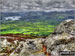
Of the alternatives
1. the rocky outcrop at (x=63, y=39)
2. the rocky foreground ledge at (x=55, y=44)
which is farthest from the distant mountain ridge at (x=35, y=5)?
the rocky outcrop at (x=63, y=39)

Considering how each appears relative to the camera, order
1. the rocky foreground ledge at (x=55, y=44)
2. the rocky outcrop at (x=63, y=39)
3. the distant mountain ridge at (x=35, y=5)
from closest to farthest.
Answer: the rocky outcrop at (x=63, y=39)
the rocky foreground ledge at (x=55, y=44)
the distant mountain ridge at (x=35, y=5)

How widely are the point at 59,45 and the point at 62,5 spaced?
79.0 meters

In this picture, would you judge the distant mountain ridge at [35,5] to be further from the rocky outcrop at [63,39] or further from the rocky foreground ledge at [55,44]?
the rocky outcrop at [63,39]

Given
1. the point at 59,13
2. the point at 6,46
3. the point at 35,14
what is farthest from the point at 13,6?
the point at 6,46

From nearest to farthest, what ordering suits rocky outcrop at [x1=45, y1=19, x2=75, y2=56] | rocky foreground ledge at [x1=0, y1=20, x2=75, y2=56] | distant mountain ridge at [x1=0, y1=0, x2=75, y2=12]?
1. rocky outcrop at [x1=45, y1=19, x2=75, y2=56]
2. rocky foreground ledge at [x1=0, y1=20, x2=75, y2=56]
3. distant mountain ridge at [x1=0, y1=0, x2=75, y2=12]

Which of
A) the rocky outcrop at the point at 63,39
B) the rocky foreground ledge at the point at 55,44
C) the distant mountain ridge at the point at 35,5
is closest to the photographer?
the rocky outcrop at the point at 63,39

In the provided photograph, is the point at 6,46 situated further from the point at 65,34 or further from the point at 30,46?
the point at 65,34

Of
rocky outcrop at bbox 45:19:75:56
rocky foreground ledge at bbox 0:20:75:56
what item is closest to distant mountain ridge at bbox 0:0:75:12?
rocky foreground ledge at bbox 0:20:75:56

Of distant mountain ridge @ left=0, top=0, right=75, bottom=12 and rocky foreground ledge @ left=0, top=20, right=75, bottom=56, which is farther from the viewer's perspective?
distant mountain ridge @ left=0, top=0, right=75, bottom=12

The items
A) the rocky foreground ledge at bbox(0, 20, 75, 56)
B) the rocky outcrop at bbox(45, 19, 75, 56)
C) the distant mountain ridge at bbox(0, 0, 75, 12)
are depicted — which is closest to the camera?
the rocky outcrop at bbox(45, 19, 75, 56)

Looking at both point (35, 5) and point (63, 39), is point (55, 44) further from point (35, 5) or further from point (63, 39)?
point (35, 5)

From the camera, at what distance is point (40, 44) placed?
2523 centimetres

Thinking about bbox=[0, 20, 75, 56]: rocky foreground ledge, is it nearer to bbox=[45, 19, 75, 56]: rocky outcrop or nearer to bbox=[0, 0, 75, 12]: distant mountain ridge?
bbox=[45, 19, 75, 56]: rocky outcrop

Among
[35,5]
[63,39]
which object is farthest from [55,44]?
[35,5]
